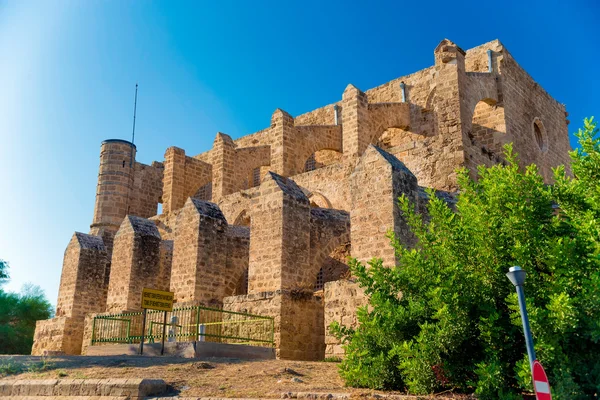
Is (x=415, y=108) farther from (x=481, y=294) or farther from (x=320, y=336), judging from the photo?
(x=481, y=294)

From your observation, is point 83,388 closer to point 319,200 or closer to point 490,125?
point 319,200

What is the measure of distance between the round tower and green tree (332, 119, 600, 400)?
20163 mm

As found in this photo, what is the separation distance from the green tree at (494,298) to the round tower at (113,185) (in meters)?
20.2

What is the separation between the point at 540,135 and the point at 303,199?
40.5 feet

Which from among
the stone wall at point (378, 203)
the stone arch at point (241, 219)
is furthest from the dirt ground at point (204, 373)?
the stone arch at point (241, 219)

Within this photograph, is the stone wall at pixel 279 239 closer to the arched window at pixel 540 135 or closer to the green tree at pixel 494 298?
the green tree at pixel 494 298

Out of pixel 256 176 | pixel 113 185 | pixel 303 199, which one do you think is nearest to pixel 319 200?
pixel 303 199

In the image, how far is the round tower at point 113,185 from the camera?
84.8ft

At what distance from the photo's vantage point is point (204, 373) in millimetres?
8414

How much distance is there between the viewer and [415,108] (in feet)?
73.9

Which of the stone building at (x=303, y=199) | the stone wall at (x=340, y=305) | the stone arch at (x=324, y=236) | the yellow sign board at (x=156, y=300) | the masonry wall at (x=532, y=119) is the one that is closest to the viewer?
the stone wall at (x=340, y=305)

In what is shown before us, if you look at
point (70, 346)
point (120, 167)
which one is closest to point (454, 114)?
point (70, 346)

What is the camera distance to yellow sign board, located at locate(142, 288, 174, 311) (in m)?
10.6

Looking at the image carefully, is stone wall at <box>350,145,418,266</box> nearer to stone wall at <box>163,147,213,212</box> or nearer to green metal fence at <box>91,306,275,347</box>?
green metal fence at <box>91,306,275,347</box>
